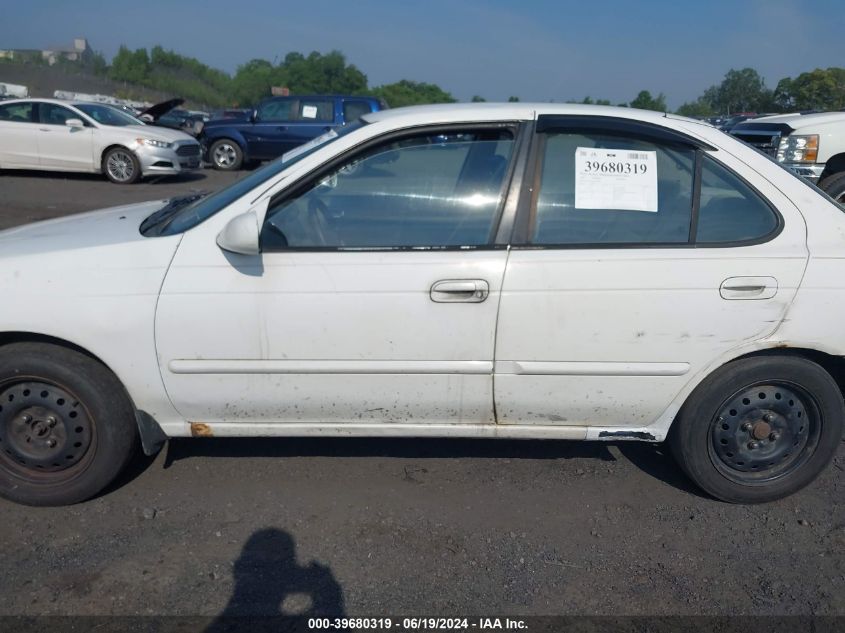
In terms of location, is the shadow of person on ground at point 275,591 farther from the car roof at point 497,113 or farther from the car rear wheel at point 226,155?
the car rear wheel at point 226,155

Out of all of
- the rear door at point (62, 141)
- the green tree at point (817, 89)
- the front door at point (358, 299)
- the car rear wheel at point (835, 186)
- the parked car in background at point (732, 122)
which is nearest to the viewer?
the front door at point (358, 299)

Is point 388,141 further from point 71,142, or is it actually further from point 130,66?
point 130,66

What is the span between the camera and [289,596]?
9.24ft

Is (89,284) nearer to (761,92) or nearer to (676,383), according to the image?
(676,383)

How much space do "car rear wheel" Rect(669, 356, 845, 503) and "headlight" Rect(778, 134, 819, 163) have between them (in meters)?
5.05

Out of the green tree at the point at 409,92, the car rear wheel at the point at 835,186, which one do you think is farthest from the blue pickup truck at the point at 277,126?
the green tree at the point at 409,92

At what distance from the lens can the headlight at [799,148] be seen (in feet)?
24.9

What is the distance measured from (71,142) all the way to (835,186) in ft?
40.1

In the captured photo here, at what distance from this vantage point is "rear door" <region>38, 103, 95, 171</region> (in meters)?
13.7

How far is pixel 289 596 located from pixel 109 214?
7.26 ft

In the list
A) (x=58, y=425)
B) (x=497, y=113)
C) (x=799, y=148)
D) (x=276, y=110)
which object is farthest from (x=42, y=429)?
(x=276, y=110)

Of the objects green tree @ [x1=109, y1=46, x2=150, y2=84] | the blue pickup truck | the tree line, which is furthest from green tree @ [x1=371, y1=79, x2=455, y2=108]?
the blue pickup truck

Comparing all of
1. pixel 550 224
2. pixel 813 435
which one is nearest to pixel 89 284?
pixel 550 224

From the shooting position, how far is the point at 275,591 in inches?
112
